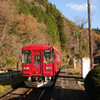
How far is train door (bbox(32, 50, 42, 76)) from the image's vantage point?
38.4 feet

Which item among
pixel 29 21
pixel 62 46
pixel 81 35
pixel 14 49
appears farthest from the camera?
pixel 62 46

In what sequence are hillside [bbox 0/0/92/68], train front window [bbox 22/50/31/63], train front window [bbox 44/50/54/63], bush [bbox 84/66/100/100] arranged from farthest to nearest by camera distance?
hillside [bbox 0/0/92/68], train front window [bbox 22/50/31/63], train front window [bbox 44/50/54/63], bush [bbox 84/66/100/100]

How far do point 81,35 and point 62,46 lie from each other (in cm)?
2739

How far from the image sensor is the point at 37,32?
40312 millimetres

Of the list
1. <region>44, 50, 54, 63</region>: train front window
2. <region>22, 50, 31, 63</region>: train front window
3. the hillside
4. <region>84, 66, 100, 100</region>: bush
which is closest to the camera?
<region>84, 66, 100, 100</region>: bush

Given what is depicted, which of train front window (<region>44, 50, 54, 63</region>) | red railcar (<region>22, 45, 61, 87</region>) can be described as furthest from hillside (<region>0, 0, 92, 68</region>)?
red railcar (<region>22, 45, 61, 87</region>)

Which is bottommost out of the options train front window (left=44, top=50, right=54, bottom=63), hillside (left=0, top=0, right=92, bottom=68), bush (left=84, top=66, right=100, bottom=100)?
bush (left=84, top=66, right=100, bottom=100)

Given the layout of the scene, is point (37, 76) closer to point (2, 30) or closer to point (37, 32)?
point (2, 30)

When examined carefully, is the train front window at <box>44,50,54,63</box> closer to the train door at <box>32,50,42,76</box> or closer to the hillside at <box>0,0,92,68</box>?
the train door at <box>32,50,42,76</box>

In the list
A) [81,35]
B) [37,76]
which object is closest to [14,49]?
[81,35]

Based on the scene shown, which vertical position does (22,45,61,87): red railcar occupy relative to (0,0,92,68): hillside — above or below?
below

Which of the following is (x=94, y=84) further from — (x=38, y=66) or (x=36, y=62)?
(x=36, y=62)

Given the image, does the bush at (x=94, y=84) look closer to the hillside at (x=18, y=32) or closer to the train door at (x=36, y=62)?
the train door at (x=36, y=62)

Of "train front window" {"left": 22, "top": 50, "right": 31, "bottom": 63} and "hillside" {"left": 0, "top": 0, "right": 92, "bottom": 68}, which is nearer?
"train front window" {"left": 22, "top": 50, "right": 31, "bottom": 63}
